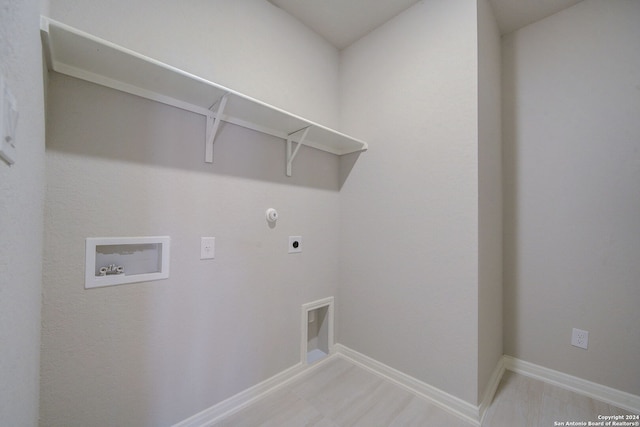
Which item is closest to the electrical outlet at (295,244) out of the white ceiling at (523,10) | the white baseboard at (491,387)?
the white baseboard at (491,387)

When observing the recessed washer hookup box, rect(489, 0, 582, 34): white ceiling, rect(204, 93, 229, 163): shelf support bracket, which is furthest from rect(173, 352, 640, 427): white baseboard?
rect(489, 0, 582, 34): white ceiling

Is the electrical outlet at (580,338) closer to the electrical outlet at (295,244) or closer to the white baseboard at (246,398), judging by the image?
the white baseboard at (246,398)

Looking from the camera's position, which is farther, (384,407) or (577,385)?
(577,385)

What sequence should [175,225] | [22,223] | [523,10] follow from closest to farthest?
[22,223]
[175,225]
[523,10]

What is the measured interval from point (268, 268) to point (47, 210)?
110 centimetres

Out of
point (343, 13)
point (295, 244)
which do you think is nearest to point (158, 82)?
point (295, 244)

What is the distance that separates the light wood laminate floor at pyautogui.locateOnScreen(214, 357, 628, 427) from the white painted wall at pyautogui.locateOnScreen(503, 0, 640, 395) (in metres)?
0.28

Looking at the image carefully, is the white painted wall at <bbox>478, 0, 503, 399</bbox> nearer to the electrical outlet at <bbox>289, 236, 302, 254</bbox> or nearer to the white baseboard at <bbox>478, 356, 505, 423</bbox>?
the white baseboard at <bbox>478, 356, 505, 423</bbox>

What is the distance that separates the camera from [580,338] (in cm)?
172

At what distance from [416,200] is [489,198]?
49cm

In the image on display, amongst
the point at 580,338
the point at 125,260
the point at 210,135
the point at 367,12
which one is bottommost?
the point at 580,338

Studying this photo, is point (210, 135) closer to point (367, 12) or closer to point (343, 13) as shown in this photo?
point (343, 13)

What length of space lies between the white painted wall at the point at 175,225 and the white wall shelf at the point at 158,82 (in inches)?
2.3

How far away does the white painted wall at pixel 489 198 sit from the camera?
1.53 meters
